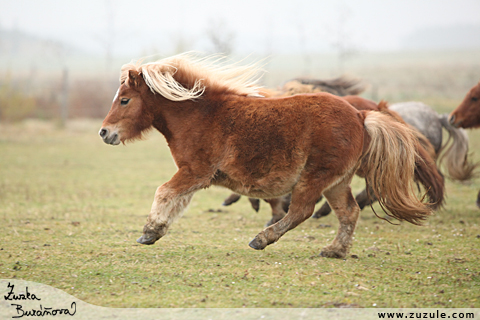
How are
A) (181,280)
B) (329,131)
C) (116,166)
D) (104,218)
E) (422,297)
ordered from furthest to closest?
1. (116,166)
2. (104,218)
3. (329,131)
4. (181,280)
5. (422,297)

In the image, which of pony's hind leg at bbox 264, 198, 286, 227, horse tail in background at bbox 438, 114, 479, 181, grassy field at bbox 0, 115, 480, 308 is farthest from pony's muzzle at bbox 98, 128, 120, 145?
horse tail in background at bbox 438, 114, 479, 181

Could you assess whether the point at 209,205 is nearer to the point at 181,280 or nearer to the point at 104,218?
the point at 104,218

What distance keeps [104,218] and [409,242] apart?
4.43m

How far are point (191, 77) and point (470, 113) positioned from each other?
540cm

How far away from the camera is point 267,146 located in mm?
4316

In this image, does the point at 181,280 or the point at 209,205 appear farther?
the point at 209,205

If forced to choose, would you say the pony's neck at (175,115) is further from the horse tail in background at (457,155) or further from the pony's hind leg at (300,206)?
the horse tail in background at (457,155)

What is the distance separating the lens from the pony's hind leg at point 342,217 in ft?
15.1

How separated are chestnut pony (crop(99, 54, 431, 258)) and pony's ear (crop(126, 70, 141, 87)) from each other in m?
0.01

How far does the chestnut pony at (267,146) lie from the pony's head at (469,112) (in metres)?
3.97

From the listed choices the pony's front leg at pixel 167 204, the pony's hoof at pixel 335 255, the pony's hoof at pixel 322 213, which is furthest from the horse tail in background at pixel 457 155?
the pony's front leg at pixel 167 204

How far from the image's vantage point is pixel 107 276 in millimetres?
3957

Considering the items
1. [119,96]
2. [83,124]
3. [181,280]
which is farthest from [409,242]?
[83,124]

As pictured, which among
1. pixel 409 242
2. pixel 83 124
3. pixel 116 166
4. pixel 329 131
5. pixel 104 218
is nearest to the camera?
pixel 329 131
